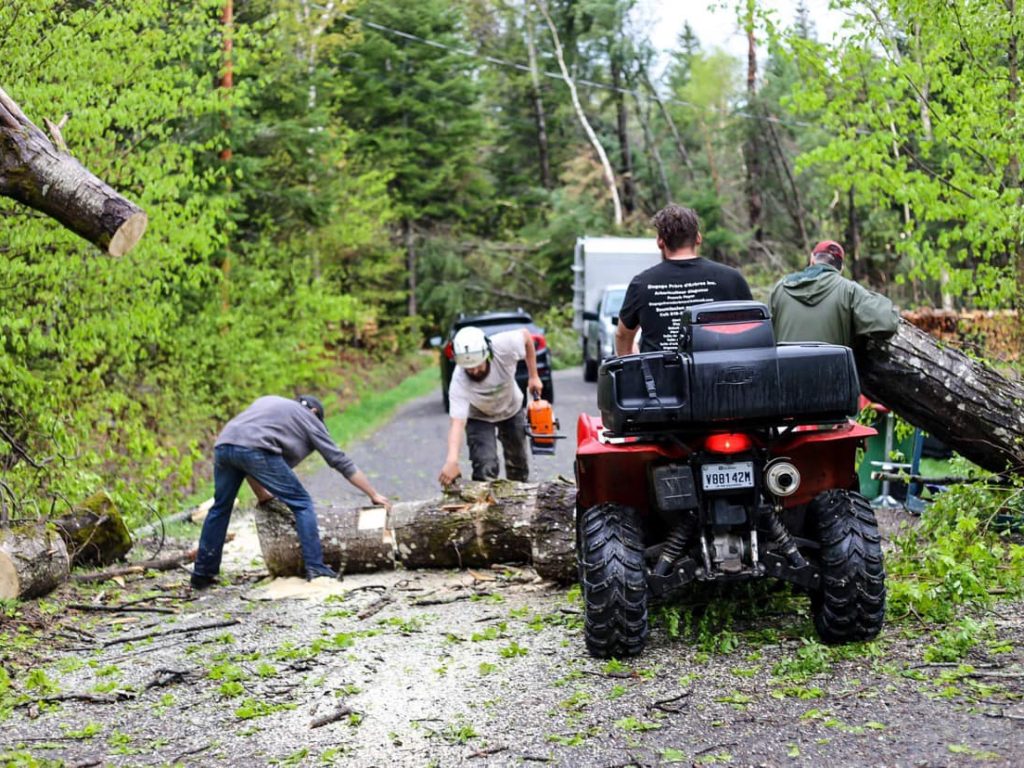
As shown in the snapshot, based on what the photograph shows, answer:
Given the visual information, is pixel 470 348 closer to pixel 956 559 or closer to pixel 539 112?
pixel 956 559

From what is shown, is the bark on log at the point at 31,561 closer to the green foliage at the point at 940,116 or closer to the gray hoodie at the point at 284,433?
the gray hoodie at the point at 284,433

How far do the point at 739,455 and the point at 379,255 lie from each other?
1181 inches

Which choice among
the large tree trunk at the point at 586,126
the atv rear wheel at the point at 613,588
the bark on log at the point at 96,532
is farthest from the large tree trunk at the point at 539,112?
the atv rear wheel at the point at 613,588

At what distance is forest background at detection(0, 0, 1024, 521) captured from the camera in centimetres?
1052

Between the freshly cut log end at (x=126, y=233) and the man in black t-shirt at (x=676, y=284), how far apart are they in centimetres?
264

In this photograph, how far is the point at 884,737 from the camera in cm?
460

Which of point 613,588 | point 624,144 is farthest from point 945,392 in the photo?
point 624,144

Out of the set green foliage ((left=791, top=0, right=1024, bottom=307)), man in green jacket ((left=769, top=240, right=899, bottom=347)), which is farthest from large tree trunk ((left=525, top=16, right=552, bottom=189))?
man in green jacket ((left=769, top=240, right=899, bottom=347))

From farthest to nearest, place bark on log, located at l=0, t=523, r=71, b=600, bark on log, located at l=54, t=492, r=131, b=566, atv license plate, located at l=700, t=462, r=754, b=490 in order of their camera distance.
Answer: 1. bark on log, located at l=54, t=492, r=131, b=566
2. bark on log, located at l=0, t=523, r=71, b=600
3. atv license plate, located at l=700, t=462, r=754, b=490

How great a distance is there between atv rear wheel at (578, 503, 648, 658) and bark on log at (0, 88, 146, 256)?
A: 2945mm

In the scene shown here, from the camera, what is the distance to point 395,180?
40938mm

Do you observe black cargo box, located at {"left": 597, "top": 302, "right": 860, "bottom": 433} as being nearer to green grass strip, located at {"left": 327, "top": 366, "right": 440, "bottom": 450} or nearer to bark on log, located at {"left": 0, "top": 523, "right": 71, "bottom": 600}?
bark on log, located at {"left": 0, "top": 523, "right": 71, "bottom": 600}

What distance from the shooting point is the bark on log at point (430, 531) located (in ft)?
28.9

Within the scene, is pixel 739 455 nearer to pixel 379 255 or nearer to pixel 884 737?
pixel 884 737
